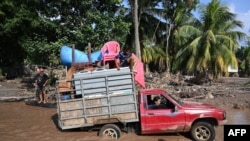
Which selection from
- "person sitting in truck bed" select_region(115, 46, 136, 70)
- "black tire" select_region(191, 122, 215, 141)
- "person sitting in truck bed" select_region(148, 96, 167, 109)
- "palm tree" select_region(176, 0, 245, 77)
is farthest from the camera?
"palm tree" select_region(176, 0, 245, 77)

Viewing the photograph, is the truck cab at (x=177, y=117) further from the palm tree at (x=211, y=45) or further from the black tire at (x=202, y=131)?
the palm tree at (x=211, y=45)

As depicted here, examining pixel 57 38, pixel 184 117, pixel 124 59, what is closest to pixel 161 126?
pixel 184 117

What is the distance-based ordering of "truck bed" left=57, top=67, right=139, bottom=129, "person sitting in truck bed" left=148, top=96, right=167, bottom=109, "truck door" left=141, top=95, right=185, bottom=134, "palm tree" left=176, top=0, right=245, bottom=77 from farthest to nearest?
"palm tree" left=176, top=0, right=245, bottom=77
"truck bed" left=57, top=67, right=139, bottom=129
"person sitting in truck bed" left=148, top=96, right=167, bottom=109
"truck door" left=141, top=95, right=185, bottom=134

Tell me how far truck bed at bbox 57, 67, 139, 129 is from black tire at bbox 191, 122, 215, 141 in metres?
1.81

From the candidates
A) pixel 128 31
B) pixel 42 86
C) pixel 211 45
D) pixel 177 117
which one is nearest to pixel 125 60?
pixel 177 117

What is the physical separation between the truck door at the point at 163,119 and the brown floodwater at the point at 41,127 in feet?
1.22

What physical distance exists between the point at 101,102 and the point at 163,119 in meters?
1.94

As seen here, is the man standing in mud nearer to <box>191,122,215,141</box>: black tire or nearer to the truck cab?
the truck cab

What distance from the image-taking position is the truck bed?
1046 centimetres

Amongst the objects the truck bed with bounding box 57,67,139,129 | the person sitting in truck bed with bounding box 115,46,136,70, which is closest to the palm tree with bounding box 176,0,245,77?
the person sitting in truck bed with bounding box 115,46,136,70

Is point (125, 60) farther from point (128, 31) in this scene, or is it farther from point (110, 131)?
point (128, 31)

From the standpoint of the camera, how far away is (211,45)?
2655 cm

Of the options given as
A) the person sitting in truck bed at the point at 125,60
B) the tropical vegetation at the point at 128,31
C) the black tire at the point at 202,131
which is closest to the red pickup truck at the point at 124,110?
the black tire at the point at 202,131

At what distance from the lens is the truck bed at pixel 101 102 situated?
34.3 ft
